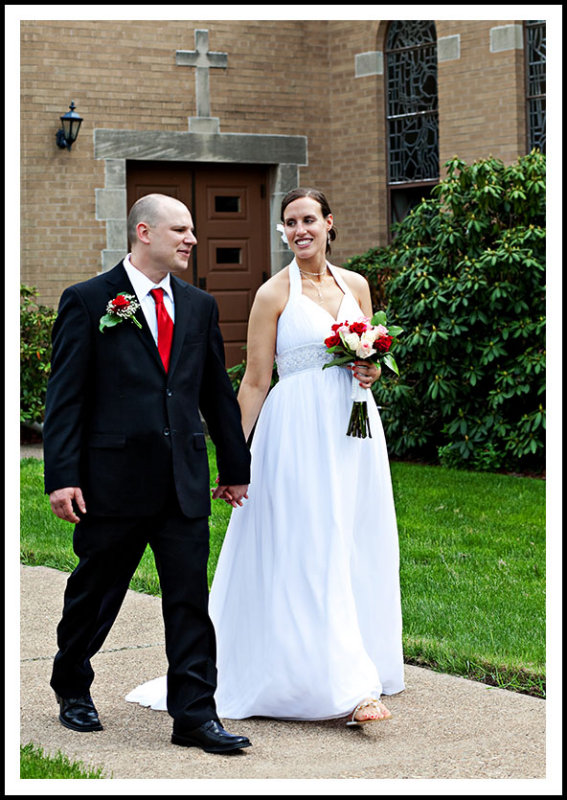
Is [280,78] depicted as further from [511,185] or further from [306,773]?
[306,773]

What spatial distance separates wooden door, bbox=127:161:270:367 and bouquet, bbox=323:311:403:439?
10.3 metres

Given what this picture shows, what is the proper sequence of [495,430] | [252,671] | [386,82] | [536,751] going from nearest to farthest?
[536,751], [252,671], [495,430], [386,82]

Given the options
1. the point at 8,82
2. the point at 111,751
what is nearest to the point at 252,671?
the point at 111,751

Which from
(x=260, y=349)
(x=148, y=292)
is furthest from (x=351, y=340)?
(x=148, y=292)

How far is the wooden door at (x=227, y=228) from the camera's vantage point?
15211 millimetres

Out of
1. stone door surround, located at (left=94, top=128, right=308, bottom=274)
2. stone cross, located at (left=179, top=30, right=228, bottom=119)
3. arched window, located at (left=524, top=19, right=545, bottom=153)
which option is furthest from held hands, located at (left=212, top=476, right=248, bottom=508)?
stone cross, located at (left=179, top=30, right=228, bottom=119)

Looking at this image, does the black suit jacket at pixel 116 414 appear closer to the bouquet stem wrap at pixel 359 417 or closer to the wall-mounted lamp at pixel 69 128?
the bouquet stem wrap at pixel 359 417

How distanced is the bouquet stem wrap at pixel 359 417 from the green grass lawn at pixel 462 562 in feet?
3.91

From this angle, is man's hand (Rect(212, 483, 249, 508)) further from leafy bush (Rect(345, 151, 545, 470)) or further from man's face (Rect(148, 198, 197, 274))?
leafy bush (Rect(345, 151, 545, 470))

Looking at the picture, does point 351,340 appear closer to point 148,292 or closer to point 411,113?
point 148,292

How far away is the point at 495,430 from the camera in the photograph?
11273 mm

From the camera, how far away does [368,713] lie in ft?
14.7

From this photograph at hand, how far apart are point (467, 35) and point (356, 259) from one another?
2.91 m

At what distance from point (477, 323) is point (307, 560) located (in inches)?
276
